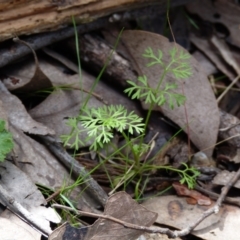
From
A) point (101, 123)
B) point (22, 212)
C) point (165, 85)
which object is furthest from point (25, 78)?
point (22, 212)

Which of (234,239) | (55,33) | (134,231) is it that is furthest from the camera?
(55,33)

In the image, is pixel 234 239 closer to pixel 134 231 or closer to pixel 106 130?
pixel 134 231

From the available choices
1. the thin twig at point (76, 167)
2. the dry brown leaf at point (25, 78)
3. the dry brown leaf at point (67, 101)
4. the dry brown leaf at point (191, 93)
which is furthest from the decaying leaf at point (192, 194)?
the dry brown leaf at point (25, 78)

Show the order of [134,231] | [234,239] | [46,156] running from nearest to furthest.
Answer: [134,231] < [234,239] < [46,156]

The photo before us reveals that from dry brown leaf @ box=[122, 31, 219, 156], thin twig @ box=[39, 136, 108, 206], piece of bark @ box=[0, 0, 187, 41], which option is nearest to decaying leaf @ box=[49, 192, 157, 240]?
thin twig @ box=[39, 136, 108, 206]

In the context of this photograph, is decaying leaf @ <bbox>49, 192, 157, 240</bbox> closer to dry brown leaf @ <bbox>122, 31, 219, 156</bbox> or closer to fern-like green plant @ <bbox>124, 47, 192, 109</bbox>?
fern-like green plant @ <bbox>124, 47, 192, 109</bbox>

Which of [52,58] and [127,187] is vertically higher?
[52,58]

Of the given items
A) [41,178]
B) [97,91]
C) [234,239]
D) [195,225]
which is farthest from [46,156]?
[234,239]
